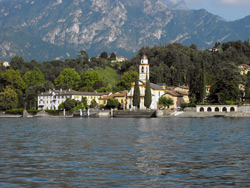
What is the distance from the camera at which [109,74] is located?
18275cm

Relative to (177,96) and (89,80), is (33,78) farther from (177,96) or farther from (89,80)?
(177,96)

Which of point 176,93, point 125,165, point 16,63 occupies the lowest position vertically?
point 125,165

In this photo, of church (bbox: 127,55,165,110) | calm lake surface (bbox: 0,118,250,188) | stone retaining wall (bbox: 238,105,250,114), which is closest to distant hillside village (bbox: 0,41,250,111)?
church (bbox: 127,55,165,110)

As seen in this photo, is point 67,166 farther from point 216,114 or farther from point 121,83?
point 121,83

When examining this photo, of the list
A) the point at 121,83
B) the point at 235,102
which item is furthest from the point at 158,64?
the point at 235,102

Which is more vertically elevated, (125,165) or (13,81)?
(13,81)

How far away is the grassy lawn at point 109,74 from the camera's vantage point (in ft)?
577

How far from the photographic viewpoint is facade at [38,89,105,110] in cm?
12950

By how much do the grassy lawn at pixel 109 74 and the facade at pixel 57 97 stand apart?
39.8m

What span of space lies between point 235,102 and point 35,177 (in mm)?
86933

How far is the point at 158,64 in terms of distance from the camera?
171 metres

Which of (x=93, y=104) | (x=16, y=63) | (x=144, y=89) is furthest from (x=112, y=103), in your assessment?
(x=16, y=63)

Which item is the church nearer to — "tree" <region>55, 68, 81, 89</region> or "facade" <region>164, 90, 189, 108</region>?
"facade" <region>164, 90, 189, 108</region>

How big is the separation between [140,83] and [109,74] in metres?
64.5
